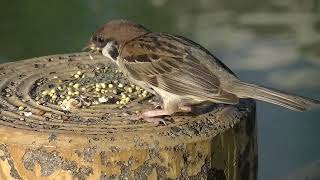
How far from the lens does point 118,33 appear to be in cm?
520

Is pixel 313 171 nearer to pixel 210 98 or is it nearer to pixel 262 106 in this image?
pixel 262 106

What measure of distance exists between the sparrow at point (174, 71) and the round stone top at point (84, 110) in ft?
0.30

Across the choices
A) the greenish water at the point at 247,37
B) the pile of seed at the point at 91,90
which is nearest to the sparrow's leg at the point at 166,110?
the pile of seed at the point at 91,90

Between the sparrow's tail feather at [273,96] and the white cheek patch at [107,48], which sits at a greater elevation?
the white cheek patch at [107,48]

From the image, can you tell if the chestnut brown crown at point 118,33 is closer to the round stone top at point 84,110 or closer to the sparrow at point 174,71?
the sparrow at point 174,71

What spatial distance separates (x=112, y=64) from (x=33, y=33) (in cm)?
798

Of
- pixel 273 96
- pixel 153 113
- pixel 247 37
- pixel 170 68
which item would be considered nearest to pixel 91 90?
pixel 170 68

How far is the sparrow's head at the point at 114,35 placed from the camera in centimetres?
520

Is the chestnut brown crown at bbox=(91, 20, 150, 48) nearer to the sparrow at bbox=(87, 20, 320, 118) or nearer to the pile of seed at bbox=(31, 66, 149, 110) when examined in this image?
the sparrow at bbox=(87, 20, 320, 118)

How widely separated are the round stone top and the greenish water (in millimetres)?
4031

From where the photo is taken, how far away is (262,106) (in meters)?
10.2

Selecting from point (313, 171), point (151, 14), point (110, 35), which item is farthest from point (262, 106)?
point (110, 35)

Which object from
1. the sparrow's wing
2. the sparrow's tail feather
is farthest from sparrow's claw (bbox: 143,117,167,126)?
the sparrow's tail feather

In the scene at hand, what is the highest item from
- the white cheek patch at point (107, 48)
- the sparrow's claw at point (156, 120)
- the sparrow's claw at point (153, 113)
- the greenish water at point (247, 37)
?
the greenish water at point (247, 37)
